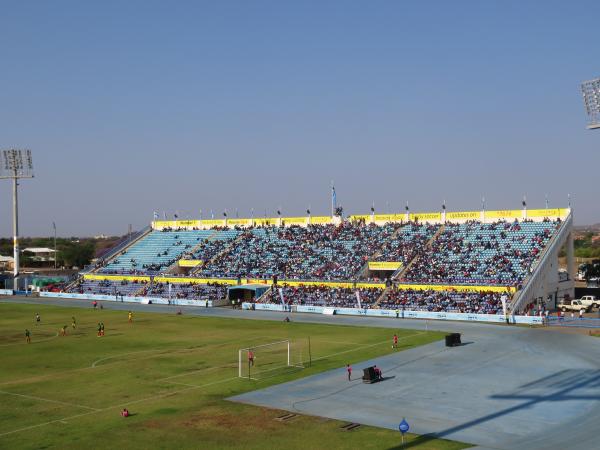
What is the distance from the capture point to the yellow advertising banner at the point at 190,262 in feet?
330

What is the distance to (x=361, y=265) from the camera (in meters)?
83.5

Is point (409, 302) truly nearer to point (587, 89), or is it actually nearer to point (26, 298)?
point (587, 89)

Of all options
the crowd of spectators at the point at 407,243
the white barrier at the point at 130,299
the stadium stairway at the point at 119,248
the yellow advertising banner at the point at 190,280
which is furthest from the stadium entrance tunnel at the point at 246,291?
the stadium stairway at the point at 119,248

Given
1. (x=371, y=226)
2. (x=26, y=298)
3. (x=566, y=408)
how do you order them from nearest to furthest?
(x=566, y=408)
(x=371, y=226)
(x=26, y=298)

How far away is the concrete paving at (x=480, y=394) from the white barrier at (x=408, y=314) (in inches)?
394

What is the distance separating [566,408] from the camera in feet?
99.2

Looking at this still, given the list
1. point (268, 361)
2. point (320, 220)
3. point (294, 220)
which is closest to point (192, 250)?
point (294, 220)

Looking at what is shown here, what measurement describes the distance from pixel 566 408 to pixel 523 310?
35.2 meters

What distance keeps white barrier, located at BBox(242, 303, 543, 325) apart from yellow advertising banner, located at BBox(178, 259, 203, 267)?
2182cm

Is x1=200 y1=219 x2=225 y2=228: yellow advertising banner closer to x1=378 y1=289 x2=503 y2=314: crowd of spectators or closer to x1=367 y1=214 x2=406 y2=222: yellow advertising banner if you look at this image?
x1=367 y1=214 x2=406 y2=222: yellow advertising banner

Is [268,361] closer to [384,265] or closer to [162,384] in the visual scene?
[162,384]

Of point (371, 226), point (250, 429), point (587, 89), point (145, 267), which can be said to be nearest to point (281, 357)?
point (250, 429)

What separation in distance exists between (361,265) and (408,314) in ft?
55.3

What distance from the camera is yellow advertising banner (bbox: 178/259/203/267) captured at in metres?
101
